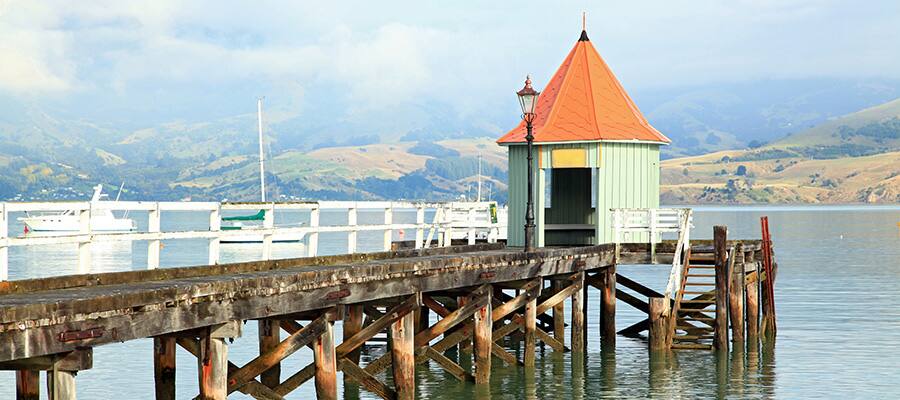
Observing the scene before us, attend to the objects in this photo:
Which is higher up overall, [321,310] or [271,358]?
[321,310]

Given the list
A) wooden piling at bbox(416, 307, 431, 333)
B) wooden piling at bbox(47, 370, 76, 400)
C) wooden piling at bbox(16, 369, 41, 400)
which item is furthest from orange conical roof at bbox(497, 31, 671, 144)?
wooden piling at bbox(47, 370, 76, 400)

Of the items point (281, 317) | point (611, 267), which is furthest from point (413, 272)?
Result: point (611, 267)

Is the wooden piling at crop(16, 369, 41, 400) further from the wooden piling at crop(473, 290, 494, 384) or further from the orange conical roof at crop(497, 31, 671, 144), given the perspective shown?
the orange conical roof at crop(497, 31, 671, 144)

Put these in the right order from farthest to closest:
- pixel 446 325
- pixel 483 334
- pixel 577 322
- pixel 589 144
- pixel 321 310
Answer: pixel 589 144 → pixel 577 322 → pixel 483 334 → pixel 446 325 → pixel 321 310

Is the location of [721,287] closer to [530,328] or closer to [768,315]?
[530,328]

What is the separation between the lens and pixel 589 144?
32.9 meters

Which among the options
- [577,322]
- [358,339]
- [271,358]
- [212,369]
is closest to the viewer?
[212,369]

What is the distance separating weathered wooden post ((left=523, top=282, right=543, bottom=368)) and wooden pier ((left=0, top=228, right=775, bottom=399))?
0.10 feet

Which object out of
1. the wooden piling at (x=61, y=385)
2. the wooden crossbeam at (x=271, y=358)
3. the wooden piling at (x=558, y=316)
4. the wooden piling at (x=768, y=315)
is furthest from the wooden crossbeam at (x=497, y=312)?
the wooden piling at (x=61, y=385)

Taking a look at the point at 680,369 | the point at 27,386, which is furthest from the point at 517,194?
the point at 27,386

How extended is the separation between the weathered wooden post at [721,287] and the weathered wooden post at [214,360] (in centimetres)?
1653

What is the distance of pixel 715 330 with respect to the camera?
32125mm

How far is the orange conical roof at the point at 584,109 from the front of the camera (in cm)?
3325

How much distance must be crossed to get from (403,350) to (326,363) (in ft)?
8.50
